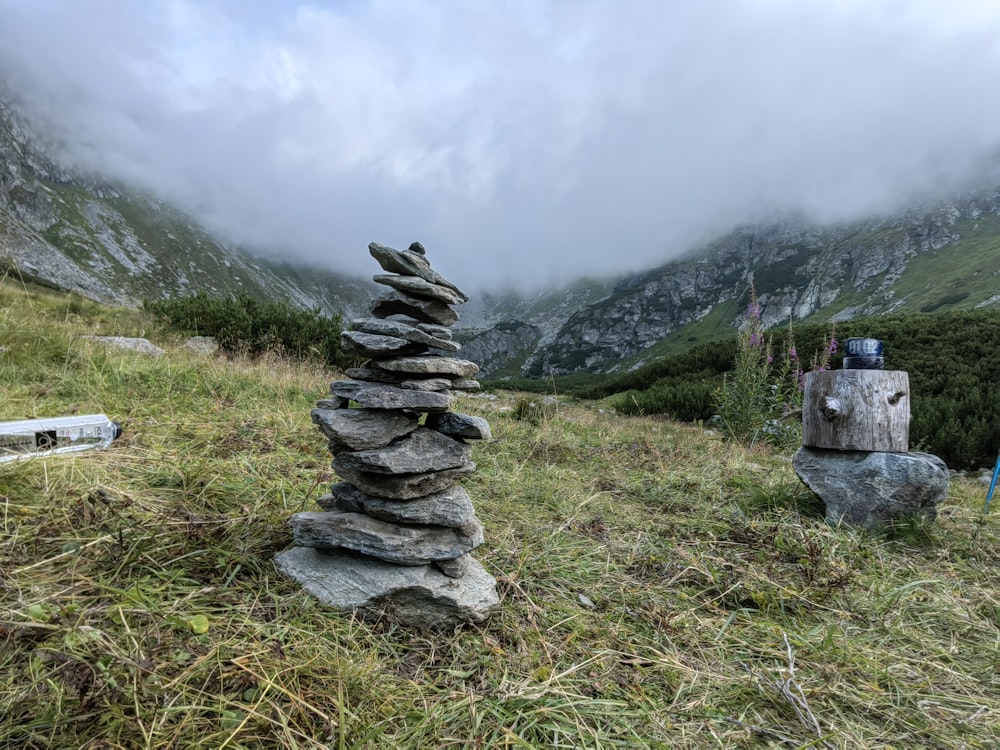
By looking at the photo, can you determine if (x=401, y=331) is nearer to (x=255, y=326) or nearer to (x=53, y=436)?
(x=53, y=436)

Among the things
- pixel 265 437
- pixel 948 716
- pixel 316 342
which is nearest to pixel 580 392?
pixel 316 342

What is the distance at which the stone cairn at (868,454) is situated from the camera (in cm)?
451

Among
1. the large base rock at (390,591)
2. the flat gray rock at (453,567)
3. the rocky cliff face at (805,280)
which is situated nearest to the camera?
the large base rock at (390,591)

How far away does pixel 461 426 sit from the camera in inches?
117

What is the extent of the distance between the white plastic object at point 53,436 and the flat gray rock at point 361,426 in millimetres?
2285

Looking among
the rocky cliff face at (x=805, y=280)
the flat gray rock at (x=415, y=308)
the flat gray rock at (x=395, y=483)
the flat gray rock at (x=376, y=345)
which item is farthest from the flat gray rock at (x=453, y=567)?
the rocky cliff face at (x=805, y=280)

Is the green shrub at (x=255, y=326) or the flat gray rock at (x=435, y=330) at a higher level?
the green shrub at (x=255, y=326)

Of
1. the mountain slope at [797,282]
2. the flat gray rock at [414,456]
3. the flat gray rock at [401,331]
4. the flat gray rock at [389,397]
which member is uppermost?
the mountain slope at [797,282]

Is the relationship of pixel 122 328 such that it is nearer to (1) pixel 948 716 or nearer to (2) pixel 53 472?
(2) pixel 53 472

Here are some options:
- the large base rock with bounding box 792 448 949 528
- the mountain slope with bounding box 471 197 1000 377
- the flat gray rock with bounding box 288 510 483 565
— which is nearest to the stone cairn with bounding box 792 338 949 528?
the large base rock with bounding box 792 448 949 528

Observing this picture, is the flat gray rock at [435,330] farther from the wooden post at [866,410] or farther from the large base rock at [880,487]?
the large base rock at [880,487]

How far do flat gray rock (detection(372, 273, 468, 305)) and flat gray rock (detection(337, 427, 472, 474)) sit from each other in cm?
91

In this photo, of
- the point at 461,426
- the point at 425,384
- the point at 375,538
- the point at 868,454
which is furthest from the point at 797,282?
the point at 375,538

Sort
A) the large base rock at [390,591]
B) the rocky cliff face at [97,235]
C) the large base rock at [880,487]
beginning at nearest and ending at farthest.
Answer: the large base rock at [390,591] → the large base rock at [880,487] → the rocky cliff face at [97,235]
